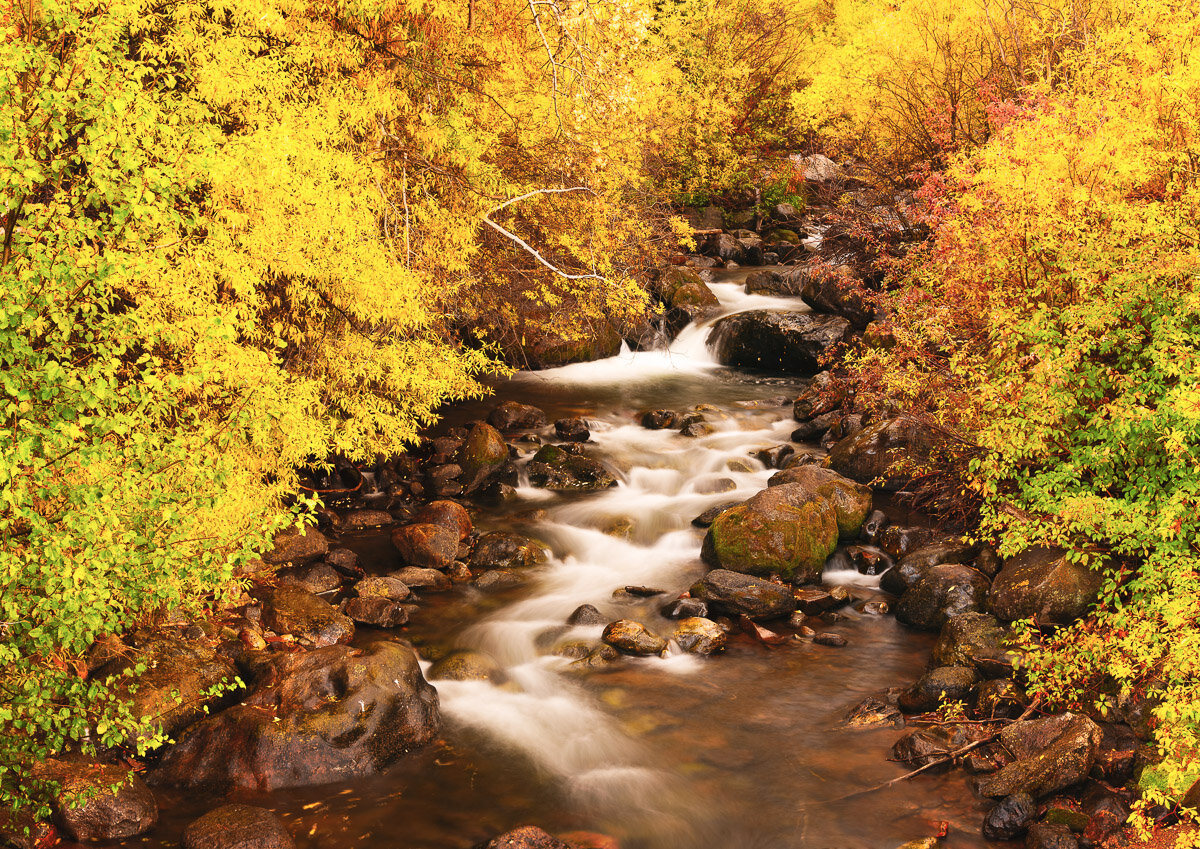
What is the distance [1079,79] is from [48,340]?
43.3 ft

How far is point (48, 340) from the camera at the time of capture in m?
5.89

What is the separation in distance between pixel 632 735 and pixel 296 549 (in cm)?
587

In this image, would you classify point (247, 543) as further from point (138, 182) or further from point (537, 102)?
point (537, 102)

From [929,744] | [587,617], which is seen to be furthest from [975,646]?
[587,617]

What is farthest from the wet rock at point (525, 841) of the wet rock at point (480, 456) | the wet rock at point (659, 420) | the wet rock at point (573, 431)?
the wet rock at point (659, 420)

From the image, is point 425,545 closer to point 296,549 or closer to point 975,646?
point 296,549

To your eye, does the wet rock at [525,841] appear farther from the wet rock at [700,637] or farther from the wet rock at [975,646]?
the wet rock at [975,646]

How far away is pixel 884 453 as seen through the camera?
14.4 metres

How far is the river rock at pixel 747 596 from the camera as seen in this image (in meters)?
11.1

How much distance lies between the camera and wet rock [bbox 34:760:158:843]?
22.2 feet

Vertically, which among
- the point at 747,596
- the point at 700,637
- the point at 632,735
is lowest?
the point at 632,735

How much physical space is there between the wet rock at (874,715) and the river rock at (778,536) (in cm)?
292

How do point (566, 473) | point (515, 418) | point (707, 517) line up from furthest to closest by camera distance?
point (515, 418), point (566, 473), point (707, 517)

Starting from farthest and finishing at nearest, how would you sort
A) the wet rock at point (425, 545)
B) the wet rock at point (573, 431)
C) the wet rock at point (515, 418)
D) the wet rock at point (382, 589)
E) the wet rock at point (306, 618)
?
the wet rock at point (515, 418) < the wet rock at point (573, 431) < the wet rock at point (425, 545) < the wet rock at point (382, 589) < the wet rock at point (306, 618)
